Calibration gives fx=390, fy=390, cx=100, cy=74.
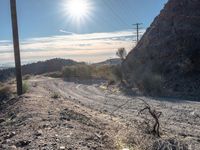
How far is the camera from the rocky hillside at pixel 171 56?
3534 centimetres

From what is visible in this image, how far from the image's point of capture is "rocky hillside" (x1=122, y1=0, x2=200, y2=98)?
116 ft

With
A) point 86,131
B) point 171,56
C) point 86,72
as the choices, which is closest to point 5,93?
point 171,56

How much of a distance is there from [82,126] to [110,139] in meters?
2.20

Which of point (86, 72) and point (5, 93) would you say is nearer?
point (5, 93)

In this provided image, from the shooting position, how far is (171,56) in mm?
44000

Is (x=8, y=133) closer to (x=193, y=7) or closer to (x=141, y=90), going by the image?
(x=141, y=90)

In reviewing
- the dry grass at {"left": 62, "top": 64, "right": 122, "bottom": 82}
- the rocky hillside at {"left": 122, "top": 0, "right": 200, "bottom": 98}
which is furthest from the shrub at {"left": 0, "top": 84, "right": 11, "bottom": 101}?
the dry grass at {"left": 62, "top": 64, "right": 122, "bottom": 82}

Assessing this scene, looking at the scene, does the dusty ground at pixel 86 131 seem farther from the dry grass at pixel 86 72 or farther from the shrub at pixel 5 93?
the dry grass at pixel 86 72

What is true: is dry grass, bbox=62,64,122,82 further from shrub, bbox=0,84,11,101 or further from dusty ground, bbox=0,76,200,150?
dusty ground, bbox=0,76,200,150

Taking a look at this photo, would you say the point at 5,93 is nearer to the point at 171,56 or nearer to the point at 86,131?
the point at 171,56

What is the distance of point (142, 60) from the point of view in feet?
165

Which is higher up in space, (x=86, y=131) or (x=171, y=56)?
(x=171, y=56)

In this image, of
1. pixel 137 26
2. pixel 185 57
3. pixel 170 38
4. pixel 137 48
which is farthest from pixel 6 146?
pixel 137 26

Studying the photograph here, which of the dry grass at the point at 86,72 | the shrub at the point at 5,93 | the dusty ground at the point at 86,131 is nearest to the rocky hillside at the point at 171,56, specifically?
the shrub at the point at 5,93
